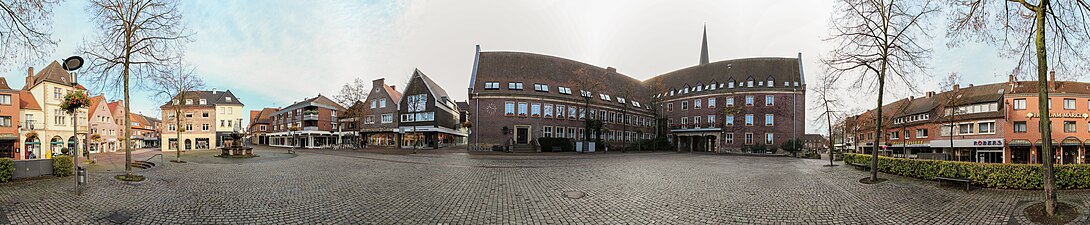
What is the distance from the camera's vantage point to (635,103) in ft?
178

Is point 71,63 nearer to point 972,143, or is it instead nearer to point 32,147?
point 32,147

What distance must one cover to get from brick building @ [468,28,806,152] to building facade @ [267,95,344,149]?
2725 cm

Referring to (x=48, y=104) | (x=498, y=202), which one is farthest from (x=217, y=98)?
(x=498, y=202)

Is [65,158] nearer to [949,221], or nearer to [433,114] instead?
[949,221]

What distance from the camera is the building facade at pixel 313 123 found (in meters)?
58.8

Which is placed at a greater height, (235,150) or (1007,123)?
(1007,123)

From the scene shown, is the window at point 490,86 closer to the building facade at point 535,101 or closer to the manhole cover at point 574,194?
the building facade at point 535,101

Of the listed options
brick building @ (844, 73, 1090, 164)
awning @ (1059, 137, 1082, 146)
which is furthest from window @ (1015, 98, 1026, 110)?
awning @ (1059, 137, 1082, 146)

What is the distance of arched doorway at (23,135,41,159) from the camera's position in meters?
41.0

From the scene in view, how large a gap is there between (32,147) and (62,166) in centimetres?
4656

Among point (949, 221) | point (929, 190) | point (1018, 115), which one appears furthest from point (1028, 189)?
point (1018, 115)

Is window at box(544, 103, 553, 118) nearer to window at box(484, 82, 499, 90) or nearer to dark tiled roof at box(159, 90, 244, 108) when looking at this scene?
window at box(484, 82, 499, 90)

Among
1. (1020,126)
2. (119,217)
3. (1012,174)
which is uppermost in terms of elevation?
(1020,126)

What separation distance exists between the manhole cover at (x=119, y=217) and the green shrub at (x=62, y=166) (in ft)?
29.7
